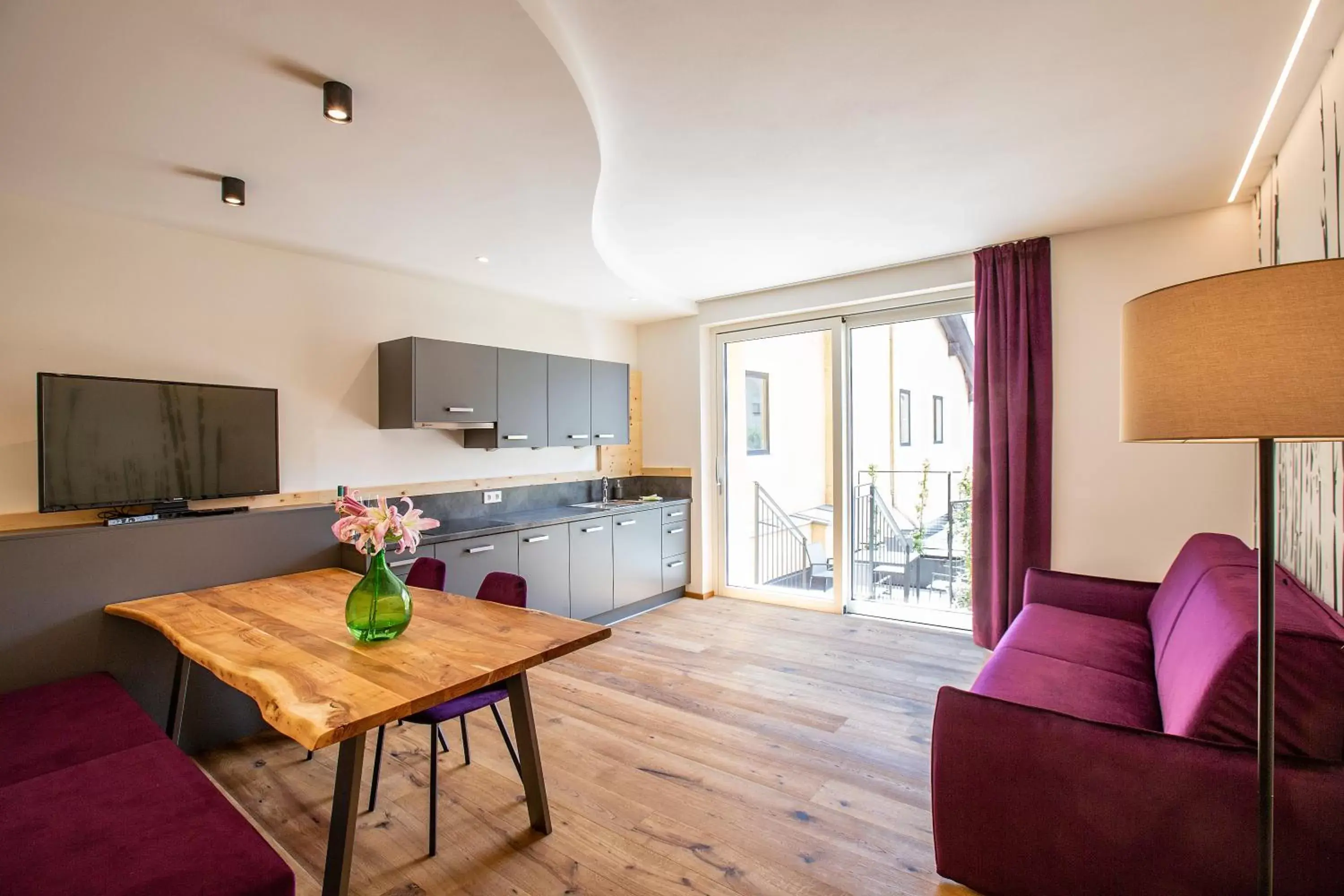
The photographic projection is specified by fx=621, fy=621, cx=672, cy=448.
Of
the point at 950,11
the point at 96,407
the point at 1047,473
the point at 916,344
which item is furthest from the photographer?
the point at 916,344

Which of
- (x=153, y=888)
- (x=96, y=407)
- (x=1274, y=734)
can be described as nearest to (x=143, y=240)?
(x=96, y=407)

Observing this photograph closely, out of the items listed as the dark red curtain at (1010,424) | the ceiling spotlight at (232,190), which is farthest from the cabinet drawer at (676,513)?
the ceiling spotlight at (232,190)

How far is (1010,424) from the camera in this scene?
148 inches

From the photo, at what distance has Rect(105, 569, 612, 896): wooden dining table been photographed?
1482 mm

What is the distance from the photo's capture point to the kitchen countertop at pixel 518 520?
3.65 meters

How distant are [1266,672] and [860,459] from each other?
3625 millimetres

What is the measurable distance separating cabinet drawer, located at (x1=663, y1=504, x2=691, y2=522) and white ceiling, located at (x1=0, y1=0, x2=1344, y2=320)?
2.45m

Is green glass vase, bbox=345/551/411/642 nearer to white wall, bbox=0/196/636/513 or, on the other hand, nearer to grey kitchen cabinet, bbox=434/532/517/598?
grey kitchen cabinet, bbox=434/532/517/598

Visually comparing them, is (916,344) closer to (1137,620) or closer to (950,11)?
(1137,620)

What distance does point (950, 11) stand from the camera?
1.74 meters

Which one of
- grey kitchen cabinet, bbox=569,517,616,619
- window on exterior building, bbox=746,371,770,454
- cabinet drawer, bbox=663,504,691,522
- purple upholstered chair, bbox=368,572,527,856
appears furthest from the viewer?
window on exterior building, bbox=746,371,770,454

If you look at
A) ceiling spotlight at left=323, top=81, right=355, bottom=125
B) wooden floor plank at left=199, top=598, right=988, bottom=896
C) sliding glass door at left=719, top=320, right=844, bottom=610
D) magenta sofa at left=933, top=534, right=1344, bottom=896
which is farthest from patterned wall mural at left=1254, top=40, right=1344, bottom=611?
ceiling spotlight at left=323, top=81, right=355, bottom=125

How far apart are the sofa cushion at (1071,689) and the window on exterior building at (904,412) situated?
2.51 metres

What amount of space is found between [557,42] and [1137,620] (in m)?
3.34
